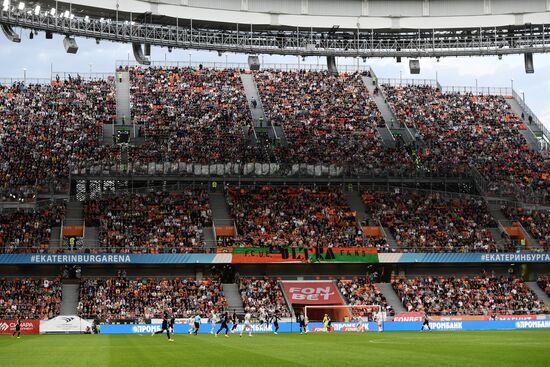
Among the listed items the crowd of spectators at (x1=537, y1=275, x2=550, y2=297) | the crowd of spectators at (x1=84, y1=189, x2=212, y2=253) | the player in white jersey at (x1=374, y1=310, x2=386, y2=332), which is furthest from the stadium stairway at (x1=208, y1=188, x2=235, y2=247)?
the crowd of spectators at (x1=537, y1=275, x2=550, y2=297)

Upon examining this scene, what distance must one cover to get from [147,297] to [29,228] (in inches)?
443

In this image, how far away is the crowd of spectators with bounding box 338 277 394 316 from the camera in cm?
6042

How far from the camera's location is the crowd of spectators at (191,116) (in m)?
71.2

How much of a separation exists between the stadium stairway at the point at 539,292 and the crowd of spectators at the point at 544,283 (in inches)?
9.8

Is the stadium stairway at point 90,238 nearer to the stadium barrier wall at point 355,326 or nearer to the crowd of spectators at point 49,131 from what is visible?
the crowd of spectators at point 49,131

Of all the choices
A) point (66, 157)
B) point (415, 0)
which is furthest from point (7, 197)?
point (415, 0)

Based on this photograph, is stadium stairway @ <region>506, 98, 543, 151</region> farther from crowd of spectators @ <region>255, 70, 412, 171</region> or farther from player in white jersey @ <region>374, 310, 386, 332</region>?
player in white jersey @ <region>374, 310, 386, 332</region>

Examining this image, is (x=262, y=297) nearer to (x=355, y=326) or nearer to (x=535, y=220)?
(x=355, y=326)

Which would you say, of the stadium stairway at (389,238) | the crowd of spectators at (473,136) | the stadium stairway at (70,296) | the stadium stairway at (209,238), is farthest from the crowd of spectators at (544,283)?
the stadium stairway at (70,296)

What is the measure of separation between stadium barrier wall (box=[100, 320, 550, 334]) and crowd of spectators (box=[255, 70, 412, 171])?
20.4 meters

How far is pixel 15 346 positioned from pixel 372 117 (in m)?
51.8

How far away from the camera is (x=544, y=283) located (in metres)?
66.2

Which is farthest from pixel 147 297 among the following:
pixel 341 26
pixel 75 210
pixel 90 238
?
pixel 341 26

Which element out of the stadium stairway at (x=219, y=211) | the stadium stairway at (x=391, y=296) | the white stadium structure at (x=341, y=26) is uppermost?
the white stadium structure at (x=341, y=26)
